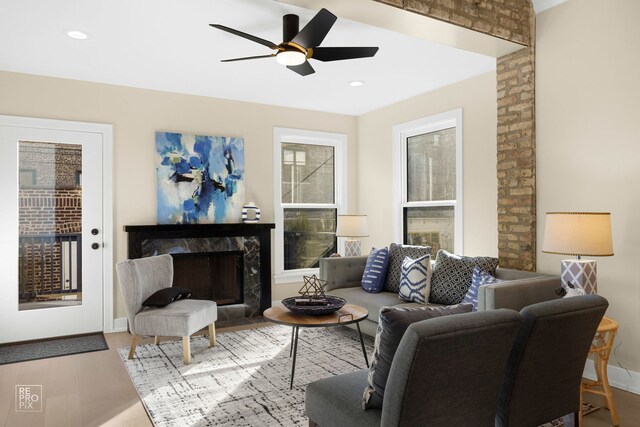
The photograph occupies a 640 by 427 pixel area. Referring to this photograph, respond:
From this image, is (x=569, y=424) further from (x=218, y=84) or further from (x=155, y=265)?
(x=218, y=84)

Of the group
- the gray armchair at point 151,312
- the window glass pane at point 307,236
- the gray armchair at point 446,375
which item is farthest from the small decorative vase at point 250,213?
the gray armchair at point 446,375

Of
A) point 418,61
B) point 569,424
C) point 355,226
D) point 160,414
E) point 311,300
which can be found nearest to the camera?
point 569,424

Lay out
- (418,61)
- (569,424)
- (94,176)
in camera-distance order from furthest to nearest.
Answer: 1. (94,176)
2. (418,61)
3. (569,424)

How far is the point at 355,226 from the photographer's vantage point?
5270mm

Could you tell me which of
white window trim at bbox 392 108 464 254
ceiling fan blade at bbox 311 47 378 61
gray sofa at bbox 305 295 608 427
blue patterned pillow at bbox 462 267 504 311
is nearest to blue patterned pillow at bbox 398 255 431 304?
blue patterned pillow at bbox 462 267 504 311

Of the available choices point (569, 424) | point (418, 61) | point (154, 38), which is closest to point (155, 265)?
point (154, 38)

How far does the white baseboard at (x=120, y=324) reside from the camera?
15.7ft

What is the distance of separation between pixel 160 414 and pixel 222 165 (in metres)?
3.14

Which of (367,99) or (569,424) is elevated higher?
(367,99)

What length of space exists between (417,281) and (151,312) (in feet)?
7.67

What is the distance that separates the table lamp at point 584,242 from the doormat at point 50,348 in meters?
3.99

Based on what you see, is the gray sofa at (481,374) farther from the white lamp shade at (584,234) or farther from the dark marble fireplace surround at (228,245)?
the dark marble fireplace surround at (228,245)

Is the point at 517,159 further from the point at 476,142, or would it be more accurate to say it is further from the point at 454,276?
the point at 454,276

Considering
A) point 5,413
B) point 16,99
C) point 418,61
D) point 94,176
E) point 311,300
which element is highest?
point 418,61
